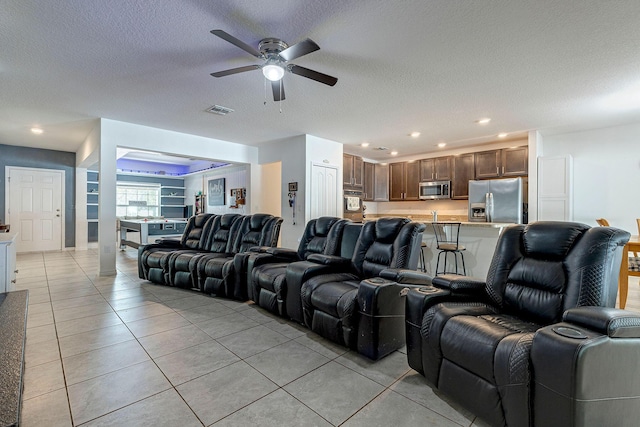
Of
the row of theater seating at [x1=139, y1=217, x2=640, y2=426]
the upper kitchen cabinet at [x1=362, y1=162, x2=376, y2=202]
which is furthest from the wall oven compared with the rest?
the row of theater seating at [x1=139, y1=217, x2=640, y2=426]

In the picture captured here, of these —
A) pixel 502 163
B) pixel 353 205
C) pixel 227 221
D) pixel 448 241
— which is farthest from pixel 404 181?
pixel 227 221

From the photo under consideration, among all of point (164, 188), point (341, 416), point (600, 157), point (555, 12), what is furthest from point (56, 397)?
point (164, 188)

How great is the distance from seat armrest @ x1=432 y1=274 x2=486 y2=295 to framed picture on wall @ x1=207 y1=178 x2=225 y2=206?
8.19 m

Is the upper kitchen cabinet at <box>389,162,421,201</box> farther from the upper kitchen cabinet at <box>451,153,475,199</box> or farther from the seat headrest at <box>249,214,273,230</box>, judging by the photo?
the seat headrest at <box>249,214,273,230</box>

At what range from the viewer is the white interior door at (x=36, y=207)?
23.3 ft

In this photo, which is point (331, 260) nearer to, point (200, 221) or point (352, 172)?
point (200, 221)

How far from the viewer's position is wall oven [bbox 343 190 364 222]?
700cm

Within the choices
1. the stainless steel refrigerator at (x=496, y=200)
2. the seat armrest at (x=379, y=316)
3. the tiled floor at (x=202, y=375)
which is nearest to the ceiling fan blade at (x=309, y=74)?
the seat armrest at (x=379, y=316)

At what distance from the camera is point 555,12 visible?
7.43 ft

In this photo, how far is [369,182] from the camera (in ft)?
25.7

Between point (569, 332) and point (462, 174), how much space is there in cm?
596

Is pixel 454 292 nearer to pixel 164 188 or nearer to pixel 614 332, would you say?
pixel 614 332

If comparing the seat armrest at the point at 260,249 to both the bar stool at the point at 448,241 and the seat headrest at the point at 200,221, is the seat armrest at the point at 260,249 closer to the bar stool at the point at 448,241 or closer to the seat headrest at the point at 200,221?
the seat headrest at the point at 200,221

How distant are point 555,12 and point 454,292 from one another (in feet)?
7.38
